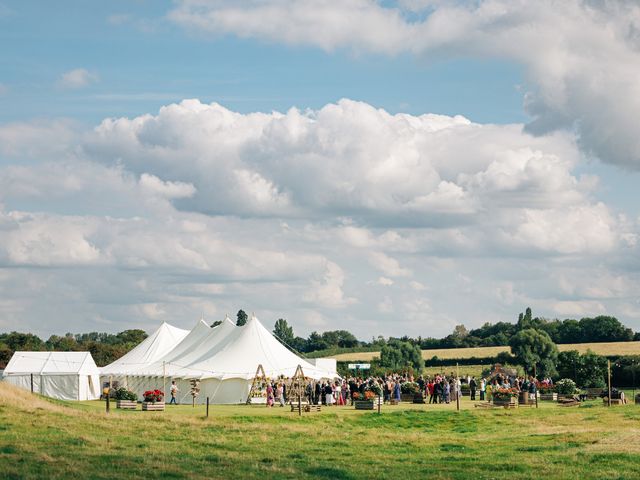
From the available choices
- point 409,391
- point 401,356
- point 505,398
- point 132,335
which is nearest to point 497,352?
point 401,356

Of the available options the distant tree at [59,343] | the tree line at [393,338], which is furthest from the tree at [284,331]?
the distant tree at [59,343]

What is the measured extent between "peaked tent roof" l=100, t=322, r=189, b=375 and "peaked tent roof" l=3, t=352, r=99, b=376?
1867mm

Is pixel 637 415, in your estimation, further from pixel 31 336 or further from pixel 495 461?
pixel 31 336

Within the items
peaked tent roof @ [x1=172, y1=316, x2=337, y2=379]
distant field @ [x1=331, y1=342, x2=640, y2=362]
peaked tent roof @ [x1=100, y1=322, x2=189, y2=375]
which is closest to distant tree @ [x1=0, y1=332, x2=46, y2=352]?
distant field @ [x1=331, y1=342, x2=640, y2=362]

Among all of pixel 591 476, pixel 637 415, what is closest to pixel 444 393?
pixel 637 415

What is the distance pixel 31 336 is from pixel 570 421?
8508 cm

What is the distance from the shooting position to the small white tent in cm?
5488

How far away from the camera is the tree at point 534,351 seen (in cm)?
8188

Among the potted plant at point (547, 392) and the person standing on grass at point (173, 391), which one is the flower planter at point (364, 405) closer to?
the person standing on grass at point (173, 391)

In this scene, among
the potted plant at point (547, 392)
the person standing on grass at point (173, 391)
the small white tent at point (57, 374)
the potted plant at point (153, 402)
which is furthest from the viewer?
the small white tent at point (57, 374)

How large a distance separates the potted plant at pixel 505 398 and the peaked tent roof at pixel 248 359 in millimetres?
10948

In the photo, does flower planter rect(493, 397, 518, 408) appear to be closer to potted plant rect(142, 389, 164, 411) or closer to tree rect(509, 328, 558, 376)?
potted plant rect(142, 389, 164, 411)

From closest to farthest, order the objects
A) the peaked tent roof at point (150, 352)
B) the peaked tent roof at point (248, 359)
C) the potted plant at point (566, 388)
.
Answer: the potted plant at point (566, 388), the peaked tent roof at point (248, 359), the peaked tent roof at point (150, 352)

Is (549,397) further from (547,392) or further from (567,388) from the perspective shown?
(547,392)
